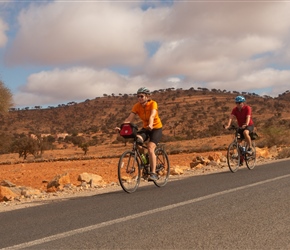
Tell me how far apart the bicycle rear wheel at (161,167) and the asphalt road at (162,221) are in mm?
795

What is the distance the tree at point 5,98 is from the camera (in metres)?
29.1

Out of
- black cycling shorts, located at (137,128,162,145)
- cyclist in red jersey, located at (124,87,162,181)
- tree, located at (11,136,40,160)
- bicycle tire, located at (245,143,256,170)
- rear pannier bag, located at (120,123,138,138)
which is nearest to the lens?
rear pannier bag, located at (120,123,138,138)

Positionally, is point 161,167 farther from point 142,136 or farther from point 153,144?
point 142,136

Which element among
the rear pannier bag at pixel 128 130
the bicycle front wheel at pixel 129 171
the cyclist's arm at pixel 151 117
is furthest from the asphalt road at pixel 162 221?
the cyclist's arm at pixel 151 117

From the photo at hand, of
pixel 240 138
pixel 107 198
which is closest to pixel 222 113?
pixel 240 138

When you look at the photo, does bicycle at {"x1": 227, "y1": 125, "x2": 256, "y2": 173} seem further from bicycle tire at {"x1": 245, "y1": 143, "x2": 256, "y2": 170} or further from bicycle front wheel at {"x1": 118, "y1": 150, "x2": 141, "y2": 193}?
bicycle front wheel at {"x1": 118, "y1": 150, "x2": 141, "y2": 193}

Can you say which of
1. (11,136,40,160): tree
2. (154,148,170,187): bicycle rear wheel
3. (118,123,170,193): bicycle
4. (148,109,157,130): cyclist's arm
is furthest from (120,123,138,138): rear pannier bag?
(11,136,40,160): tree

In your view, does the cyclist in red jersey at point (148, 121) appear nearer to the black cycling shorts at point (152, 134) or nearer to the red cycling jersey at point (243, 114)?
the black cycling shorts at point (152, 134)

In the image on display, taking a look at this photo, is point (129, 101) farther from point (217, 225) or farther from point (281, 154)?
point (217, 225)

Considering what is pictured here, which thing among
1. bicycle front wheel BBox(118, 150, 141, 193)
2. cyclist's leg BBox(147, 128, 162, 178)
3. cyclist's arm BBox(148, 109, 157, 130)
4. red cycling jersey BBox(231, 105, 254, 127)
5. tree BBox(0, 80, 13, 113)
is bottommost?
bicycle front wheel BBox(118, 150, 141, 193)

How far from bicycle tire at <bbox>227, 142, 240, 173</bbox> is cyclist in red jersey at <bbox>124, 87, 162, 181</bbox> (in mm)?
3919

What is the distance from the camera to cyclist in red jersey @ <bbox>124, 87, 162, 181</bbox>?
31.0 ft

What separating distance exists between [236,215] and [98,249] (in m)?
2.24

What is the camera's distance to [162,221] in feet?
20.5
